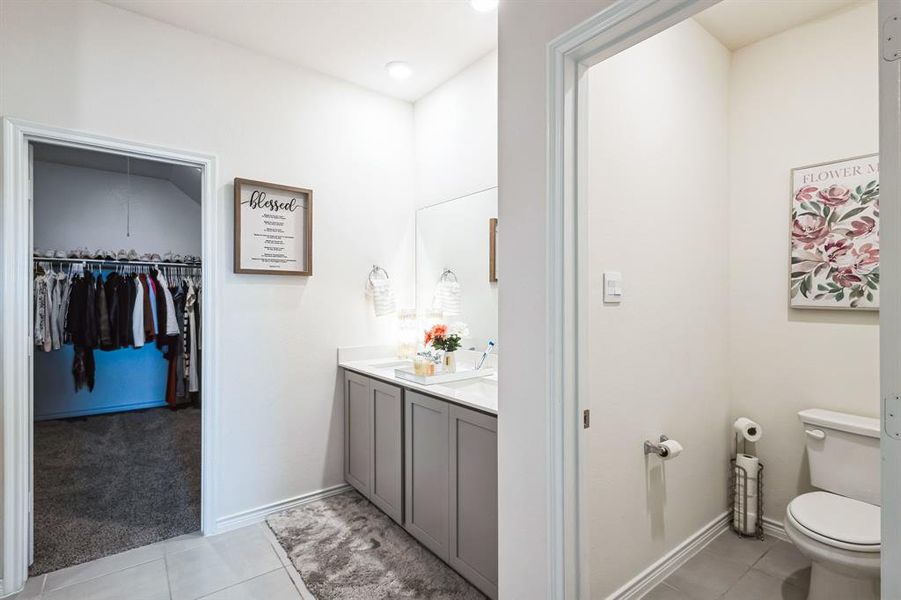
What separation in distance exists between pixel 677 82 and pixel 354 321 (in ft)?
7.49

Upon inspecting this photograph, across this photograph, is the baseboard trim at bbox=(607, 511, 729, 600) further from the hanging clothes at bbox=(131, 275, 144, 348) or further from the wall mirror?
the hanging clothes at bbox=(131, 275, 144, 348)

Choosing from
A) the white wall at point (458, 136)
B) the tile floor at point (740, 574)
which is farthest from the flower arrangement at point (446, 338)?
the tile floor at point (740, 574)

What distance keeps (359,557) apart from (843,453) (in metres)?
2.27

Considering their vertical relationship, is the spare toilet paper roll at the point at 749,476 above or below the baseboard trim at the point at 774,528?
above

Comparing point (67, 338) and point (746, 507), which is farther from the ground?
point (67, 338)

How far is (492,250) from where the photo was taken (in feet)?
8.68

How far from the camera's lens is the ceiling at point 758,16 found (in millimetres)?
2074

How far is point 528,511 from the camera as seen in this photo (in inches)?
57.7

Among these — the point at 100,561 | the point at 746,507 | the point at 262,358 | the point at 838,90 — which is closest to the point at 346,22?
the point at 262,358

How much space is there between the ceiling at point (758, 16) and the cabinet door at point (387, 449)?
2442mm

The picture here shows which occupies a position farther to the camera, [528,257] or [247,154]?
[247,154]

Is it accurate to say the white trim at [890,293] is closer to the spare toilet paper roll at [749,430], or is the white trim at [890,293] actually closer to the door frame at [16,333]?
the spare toilet paper roll at [749,430]

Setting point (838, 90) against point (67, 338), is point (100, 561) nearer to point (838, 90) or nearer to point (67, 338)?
point (67, 338)

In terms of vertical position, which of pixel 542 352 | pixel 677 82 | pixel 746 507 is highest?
pixel 677 82
